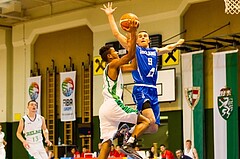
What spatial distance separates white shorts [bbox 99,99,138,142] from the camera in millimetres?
7897

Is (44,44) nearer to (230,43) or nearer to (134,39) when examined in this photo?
(230,43)

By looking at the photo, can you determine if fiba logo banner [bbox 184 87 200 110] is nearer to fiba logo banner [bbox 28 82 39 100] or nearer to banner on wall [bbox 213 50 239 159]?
banner on wall [bbox 213 50 239 159]

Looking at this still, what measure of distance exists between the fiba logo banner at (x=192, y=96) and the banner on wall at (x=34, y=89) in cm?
936

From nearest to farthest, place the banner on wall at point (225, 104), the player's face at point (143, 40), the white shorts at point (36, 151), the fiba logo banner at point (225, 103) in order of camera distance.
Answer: the player's face at point (143, 40) < the white shorts at point (36, 151) < the banner on wall at point (225, 104) < the fiba logo banner at point (225, 103)

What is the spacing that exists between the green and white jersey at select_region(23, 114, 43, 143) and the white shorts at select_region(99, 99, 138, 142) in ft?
16.9

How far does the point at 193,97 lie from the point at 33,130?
9.75 metres

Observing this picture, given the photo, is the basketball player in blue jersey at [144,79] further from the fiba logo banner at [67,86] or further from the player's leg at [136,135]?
the fiba logo banner at [67,86]

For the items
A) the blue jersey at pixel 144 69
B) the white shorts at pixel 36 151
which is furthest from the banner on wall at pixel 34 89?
the blue jersey at pixel 144 69

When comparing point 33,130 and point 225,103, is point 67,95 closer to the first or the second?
point 225,103

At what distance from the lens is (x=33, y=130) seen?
12.9 meters

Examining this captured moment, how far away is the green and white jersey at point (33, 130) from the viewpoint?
12.8 meters

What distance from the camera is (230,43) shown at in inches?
818

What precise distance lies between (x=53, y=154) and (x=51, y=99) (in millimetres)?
3526

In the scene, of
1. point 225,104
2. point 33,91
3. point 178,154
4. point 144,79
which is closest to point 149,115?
point 144,79
